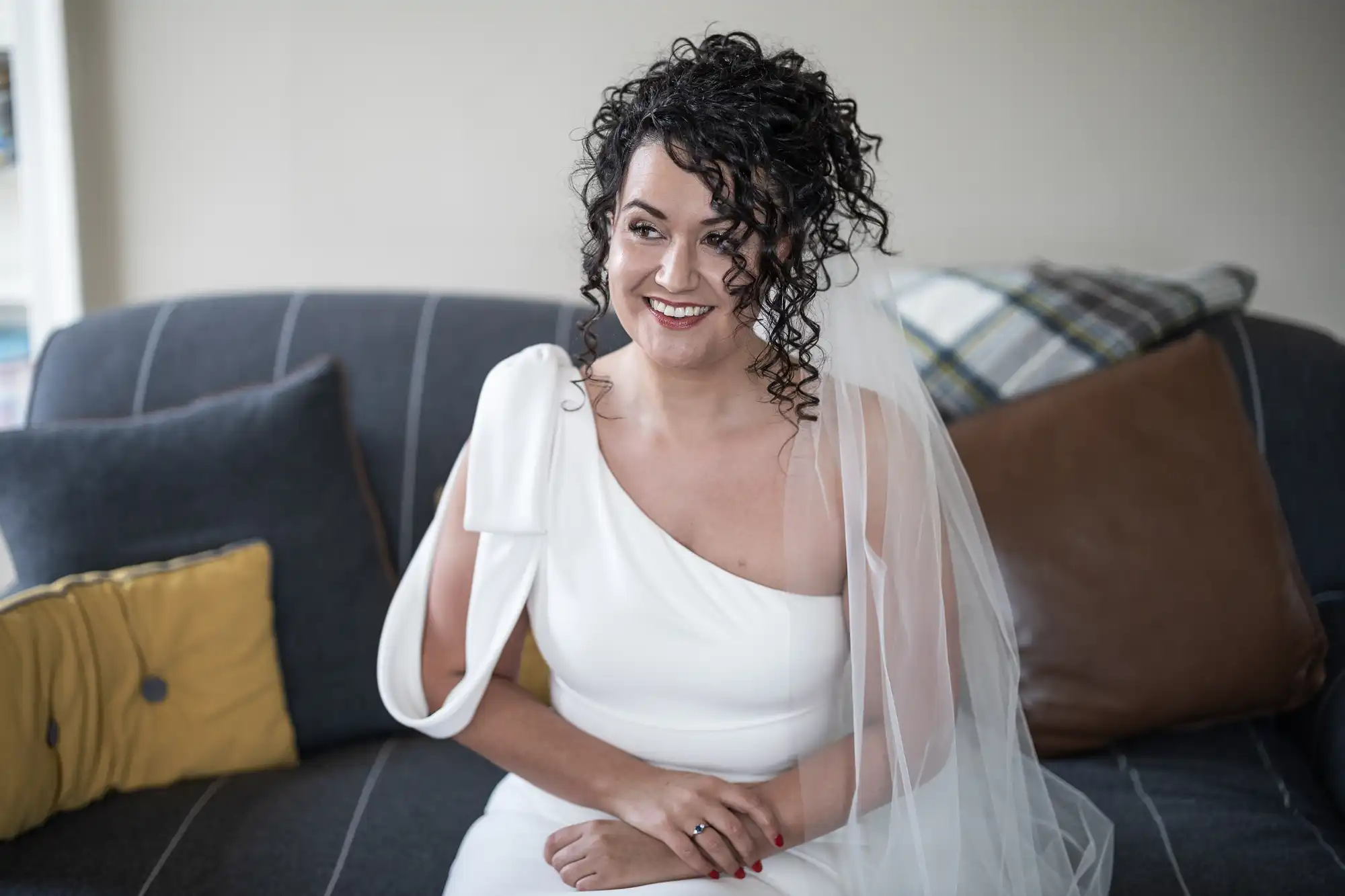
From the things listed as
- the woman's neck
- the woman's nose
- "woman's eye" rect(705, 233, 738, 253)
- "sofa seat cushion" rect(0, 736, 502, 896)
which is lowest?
"sofa seat cushion" rect(0, 736, 502, 896)

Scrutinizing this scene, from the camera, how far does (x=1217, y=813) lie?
64.4 inches

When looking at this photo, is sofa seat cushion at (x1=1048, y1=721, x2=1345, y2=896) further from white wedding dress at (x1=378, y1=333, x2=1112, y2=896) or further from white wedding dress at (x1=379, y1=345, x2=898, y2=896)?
white wedding dress at (x1=379, y1=345, x2=898, y2=896)

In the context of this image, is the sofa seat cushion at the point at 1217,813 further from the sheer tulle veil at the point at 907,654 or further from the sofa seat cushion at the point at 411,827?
the sheer tulle veil at the point at 907,654

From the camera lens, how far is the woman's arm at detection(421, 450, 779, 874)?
1318 mm

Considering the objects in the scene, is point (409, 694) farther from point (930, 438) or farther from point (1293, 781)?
point (1293, 781)

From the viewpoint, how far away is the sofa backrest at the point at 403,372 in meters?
2.01

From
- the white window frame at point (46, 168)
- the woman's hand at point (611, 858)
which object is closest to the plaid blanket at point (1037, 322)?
the woman's hand at point (611, 858)

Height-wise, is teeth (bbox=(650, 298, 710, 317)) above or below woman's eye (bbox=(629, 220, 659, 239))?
below

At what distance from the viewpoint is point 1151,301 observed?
2096 millimetres

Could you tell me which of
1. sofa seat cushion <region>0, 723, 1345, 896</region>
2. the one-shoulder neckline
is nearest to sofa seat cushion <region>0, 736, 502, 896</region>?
sofa seat cushion <region>0, 723, 1345, 896</region>

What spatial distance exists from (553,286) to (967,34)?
3.43 ft

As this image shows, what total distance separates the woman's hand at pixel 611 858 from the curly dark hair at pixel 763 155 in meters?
0.57

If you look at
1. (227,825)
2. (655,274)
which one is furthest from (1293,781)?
(227,825)

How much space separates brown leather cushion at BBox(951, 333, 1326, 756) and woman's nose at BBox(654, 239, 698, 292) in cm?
81
